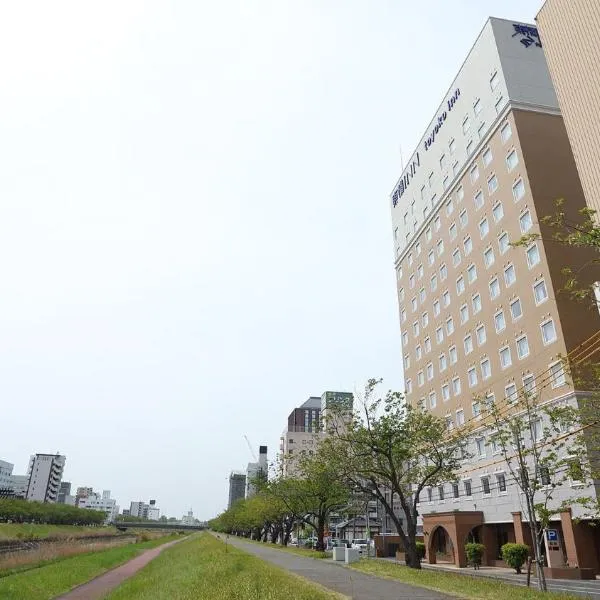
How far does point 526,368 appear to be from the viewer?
4284 centimetres

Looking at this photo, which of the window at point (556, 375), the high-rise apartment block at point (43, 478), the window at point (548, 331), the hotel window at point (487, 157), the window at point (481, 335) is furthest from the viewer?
the high-rise apartment block at point (43, 478)

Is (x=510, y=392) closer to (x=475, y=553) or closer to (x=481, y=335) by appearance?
(x=481, y=335)

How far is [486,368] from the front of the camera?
1939 inches

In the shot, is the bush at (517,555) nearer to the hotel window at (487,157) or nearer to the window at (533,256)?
the window at (533,256)

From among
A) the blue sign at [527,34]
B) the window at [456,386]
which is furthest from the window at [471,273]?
the blue sign at [527,34]

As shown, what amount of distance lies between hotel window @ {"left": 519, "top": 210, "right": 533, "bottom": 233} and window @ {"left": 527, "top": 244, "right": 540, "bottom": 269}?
7.06 feet

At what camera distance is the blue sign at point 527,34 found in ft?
173

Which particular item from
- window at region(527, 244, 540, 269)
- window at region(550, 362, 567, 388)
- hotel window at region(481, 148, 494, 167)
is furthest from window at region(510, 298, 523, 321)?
hotel window at region(481, 148, 494, 167)

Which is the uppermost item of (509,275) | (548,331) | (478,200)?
(478,200)

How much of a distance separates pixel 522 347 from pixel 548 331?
368 cm

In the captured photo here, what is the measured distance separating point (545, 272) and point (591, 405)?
18.7 m

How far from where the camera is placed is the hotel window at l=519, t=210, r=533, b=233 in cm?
4476

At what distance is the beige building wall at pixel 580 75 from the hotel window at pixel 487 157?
580 inches

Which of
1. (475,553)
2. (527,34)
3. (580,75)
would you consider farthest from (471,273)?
(475,553)
